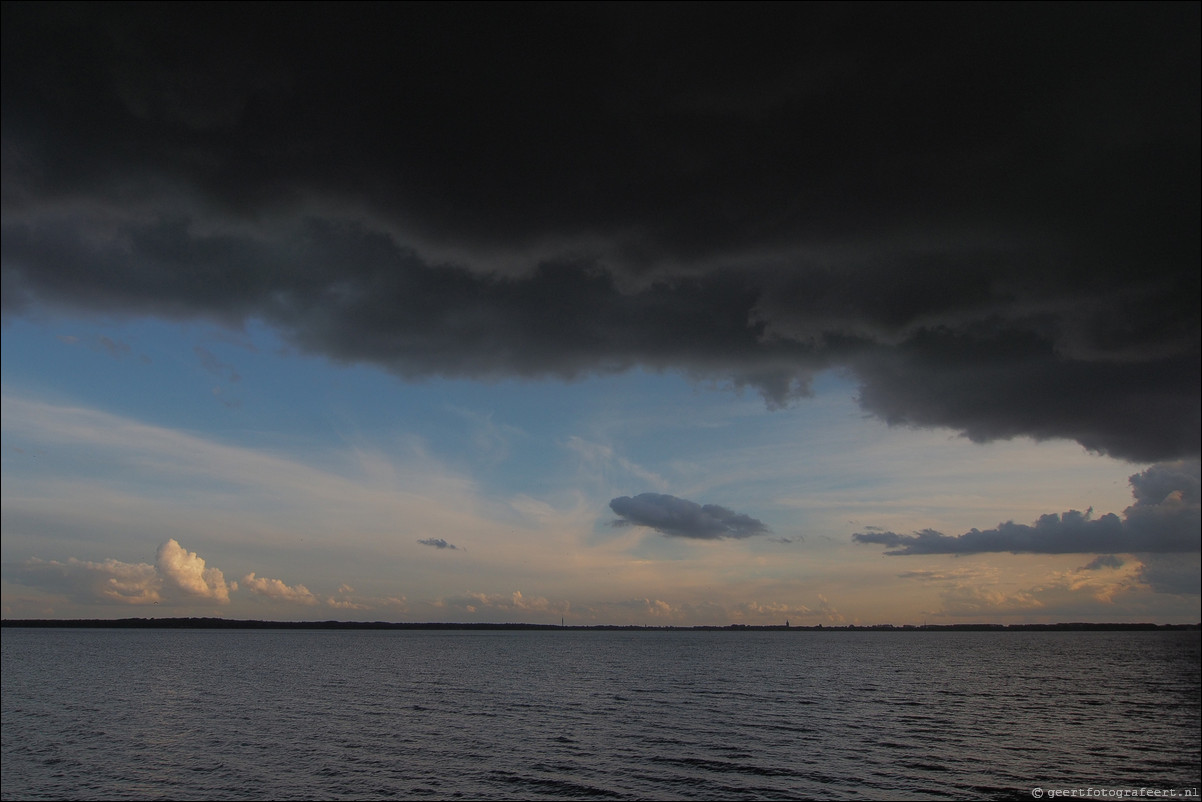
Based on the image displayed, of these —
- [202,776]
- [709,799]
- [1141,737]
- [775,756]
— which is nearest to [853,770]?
[775,756]

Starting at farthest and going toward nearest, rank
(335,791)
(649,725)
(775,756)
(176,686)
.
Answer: (176,686), (649,725), (775,756), (335,791)

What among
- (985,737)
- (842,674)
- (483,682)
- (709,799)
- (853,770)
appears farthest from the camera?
(842,674)

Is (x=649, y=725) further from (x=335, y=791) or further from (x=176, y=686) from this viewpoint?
(x=176, y=686)

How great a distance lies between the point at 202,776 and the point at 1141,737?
2899 inches

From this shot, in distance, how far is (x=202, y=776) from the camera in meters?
44.3

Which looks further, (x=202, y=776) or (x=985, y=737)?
(x=985, y=737)

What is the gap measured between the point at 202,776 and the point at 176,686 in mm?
64194

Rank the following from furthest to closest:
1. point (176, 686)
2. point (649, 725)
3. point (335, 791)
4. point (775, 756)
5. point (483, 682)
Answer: point (483, 682), point (176, 686), point (649, 725), point (775, 756), point (335, 791)

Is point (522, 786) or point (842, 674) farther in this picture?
point (842, 674)

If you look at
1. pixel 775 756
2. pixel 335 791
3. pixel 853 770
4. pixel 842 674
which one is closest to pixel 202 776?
pixel 335 791

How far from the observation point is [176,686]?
315 feet

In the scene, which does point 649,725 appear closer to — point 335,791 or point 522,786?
point 522,786

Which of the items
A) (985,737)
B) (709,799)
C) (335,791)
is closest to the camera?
(709,799)

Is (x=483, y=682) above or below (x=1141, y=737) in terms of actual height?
below
